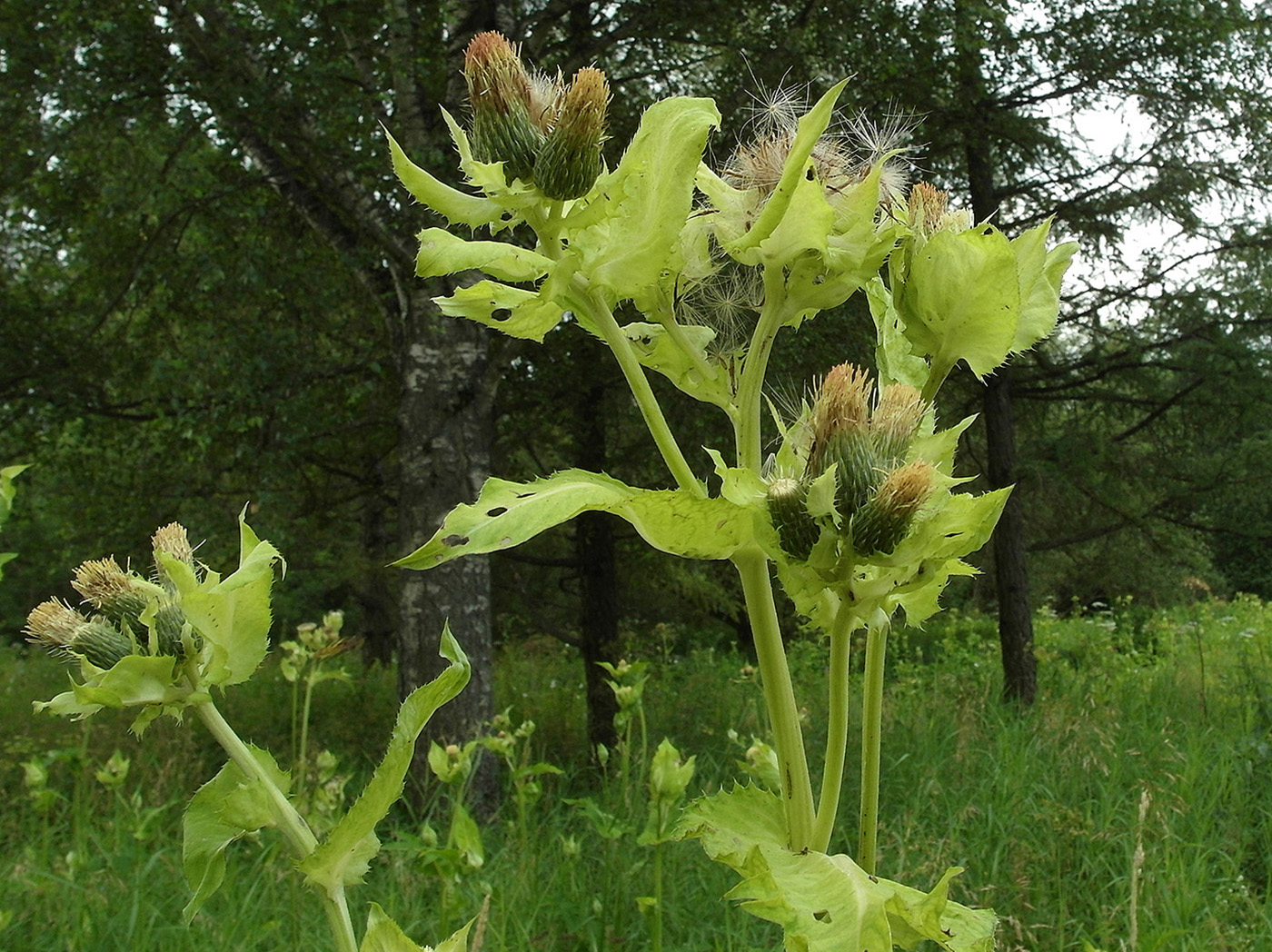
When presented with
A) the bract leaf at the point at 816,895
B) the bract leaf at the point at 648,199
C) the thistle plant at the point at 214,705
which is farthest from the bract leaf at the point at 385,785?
the bract leaf at the point at 648,199

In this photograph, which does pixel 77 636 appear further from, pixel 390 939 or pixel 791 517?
pixel 791 517

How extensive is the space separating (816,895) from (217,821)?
560 mm

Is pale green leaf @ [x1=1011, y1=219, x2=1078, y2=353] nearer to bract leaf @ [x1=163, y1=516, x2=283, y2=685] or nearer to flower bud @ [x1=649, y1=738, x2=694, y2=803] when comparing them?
bract leaf @ [x1=163, y1=516, x2=283, y2=685]

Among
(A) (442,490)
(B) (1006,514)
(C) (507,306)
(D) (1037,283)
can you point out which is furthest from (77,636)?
(B) (1006,514)

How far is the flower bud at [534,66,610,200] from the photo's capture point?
87cm

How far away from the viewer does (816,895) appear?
0.73 meters

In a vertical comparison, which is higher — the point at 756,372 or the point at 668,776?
the point at 756,372

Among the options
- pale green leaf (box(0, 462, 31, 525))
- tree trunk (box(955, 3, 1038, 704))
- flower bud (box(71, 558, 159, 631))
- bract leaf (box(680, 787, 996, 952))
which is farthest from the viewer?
tree trunk (box(955, 3, 1038, 704))

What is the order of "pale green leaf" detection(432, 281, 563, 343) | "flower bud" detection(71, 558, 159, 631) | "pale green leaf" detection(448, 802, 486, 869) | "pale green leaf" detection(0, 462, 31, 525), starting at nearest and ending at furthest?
1. "pale green leaf" detection(432, 281, 563, 343)
2. "flower bud" detection(71, 558, 159, 631)
3. "pale green leaf" detection(0, 462, 31, 525)
4. "pale green leaf" detection(448, 802, 486, 869)

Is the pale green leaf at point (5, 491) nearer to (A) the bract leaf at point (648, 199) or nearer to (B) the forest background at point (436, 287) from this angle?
(A) the bract leaf at point (648, 199)

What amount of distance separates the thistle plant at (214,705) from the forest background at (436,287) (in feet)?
16.1

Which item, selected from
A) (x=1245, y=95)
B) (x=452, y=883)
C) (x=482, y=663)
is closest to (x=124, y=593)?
(x=452, y=883)

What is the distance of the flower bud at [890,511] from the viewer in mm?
820

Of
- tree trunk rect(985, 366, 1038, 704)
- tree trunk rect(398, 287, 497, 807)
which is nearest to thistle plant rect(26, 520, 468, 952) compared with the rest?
tree trunk rect(398, 287, 497, 807)
